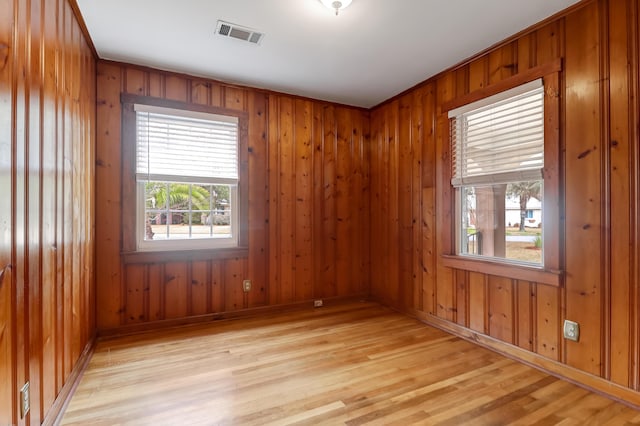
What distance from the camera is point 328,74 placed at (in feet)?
10.5

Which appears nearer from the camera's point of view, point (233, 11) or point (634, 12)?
point (634, 12)

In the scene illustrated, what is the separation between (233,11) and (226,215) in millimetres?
1945

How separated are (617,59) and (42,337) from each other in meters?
3.59

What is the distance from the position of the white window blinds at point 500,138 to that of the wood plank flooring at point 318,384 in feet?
4.85

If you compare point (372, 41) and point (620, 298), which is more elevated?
point (372, 41)

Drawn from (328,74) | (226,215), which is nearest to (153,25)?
(328,74)

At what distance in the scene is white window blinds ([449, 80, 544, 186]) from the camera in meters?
2.39

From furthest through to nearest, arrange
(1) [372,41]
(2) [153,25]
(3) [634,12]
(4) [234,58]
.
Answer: (4) [234,58] → (1) [372,41] → (2) [153,25] → (3) [634,12]

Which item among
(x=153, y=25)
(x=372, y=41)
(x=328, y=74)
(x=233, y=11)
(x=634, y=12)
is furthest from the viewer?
(x=328, y=74)

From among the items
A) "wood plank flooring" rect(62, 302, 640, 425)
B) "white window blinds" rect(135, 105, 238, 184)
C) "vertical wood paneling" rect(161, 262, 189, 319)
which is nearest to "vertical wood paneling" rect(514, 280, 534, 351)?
"wood plank flooring" rect(62, 302, 640, 425)

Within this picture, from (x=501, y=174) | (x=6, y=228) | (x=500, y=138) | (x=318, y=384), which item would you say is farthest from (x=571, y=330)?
(x=6, y=228)

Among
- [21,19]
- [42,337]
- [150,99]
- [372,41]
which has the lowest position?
[42,337]

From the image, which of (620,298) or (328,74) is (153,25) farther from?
(620,298)

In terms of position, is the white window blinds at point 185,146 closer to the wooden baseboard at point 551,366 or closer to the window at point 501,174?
the window at point 501,174
